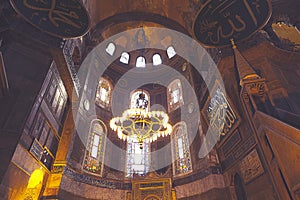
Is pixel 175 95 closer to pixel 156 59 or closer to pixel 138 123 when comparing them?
pixel 156 59

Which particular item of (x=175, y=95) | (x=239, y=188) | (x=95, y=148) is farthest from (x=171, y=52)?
(x=239, y=188)

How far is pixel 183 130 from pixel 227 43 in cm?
531

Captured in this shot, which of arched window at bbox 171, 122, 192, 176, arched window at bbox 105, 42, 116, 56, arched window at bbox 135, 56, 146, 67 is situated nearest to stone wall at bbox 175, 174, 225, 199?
arched window at bbox 171, 122, 192, 176

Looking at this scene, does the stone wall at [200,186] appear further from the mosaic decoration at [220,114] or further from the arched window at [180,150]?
the mosaic decoration at [220,114]

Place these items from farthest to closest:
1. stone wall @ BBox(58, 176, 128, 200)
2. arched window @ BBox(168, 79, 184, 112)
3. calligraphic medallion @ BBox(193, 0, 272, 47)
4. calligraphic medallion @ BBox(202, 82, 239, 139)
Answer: arched window @ BBox(168, 79, 184, 112)
stone wall @ BBox(58, 176, 128, 200)
calligraphic medallion @ BBox(202, 82, 239, 139)
calligraphic medallion @ BBox(193, 0, 272, 47)

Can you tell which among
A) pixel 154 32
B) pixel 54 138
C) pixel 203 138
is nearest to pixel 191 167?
pixel 203 138

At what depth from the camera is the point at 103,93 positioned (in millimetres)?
12195

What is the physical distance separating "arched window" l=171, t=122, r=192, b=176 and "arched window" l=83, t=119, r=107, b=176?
11.9ft

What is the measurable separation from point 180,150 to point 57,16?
799 centimetres

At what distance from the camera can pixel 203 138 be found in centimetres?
882

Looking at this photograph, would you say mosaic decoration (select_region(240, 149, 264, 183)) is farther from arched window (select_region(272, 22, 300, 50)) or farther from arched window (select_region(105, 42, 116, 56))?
arched window (select_region(105, 42, 116, 56))

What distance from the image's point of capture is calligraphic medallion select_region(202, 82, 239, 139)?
692 centimetres

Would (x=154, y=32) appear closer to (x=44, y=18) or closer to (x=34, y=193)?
(x=44, y=18)

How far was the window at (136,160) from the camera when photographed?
32.8ft
